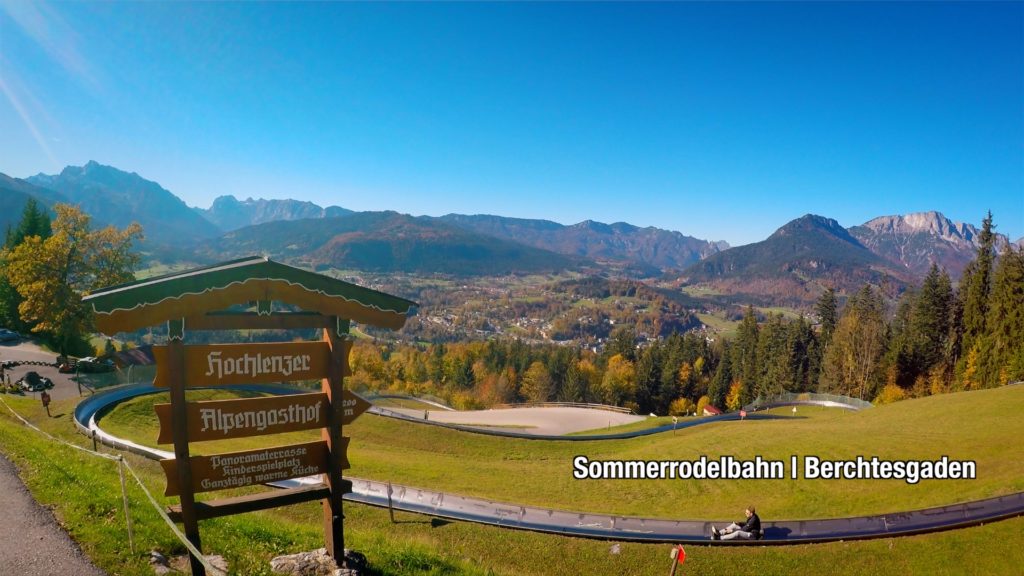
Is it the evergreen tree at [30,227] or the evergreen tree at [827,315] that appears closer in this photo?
the evergreen tree at [30,227]

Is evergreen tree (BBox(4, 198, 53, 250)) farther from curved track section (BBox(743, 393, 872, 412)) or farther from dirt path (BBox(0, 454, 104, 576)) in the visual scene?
curved track section (BBox(743, 393, 872, 412))

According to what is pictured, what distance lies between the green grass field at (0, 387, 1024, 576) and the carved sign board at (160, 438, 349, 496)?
1.46 meters

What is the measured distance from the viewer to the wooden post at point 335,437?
27.5 ft

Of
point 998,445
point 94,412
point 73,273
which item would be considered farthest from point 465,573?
point 73,273

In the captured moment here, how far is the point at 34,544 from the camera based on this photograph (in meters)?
8.07

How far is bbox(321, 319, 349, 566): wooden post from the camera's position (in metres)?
8.38

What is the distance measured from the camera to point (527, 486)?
1898cm

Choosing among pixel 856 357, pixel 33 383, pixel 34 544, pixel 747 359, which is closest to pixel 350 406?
pixel 34 544

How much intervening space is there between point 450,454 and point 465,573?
18121 millimetres

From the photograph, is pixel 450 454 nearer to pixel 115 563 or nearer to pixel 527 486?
pixel 527 486

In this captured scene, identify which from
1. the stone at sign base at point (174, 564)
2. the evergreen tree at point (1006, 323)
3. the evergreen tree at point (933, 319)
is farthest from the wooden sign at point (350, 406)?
the evergreen tree at point (933, 319)

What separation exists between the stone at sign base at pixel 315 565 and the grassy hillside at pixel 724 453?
9.08m

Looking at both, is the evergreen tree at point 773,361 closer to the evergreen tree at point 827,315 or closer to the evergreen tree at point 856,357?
the evergreen tree at point 827,315

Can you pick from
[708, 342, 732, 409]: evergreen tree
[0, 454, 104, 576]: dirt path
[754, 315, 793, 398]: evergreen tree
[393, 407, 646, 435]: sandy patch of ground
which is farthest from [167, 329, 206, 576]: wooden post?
[708, 342, 732, 409]: evergreen tree
